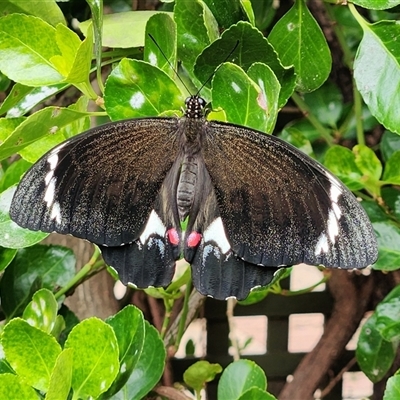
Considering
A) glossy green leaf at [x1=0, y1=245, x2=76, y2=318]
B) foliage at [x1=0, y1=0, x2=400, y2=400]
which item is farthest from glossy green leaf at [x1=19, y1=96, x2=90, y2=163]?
glossy green leaf at [x1=0, y1=245, x2=76, y2=318]

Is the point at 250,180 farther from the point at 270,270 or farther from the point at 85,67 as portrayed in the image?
the point at 85,67

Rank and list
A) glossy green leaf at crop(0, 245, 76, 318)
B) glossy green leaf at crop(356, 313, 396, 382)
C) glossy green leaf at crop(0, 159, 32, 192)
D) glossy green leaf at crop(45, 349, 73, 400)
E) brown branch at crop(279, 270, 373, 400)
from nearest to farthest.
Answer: glossy green leaf at crop(45, 349, 73, 400), glossy green leaf at crop(0, 159, 32, 192), glossy green leaf at crop(0, 245, 76, 318), glossy green leaf at crop(356, 313, 396, 382), brown branch at crop(279, 270, 373, 400)

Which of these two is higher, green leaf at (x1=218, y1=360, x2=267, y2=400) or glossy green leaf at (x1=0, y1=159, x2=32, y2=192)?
glossy green leaf at (x1=0, y1=159, x2=32, y2=192)

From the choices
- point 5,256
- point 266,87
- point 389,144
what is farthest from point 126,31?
point 389,144

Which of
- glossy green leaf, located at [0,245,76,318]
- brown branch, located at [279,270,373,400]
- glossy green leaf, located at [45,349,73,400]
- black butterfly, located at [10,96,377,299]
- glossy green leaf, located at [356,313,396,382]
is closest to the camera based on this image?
glossy green leaf, located at [45,349,73,400]

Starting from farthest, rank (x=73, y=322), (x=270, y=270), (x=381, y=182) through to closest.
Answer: (x=73, y=322)
(x=381, y=182)
(x=270, y=270)

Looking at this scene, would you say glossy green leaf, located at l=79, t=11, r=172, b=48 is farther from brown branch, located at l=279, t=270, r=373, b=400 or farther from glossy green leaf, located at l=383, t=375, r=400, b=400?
brown branch, located at l=279, t=270, r=373, b=400

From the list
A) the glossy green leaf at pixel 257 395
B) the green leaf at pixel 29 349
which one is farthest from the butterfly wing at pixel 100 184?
the glossy green leaf at pixel 257 395

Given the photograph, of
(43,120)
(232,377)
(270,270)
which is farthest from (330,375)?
(43,120)
